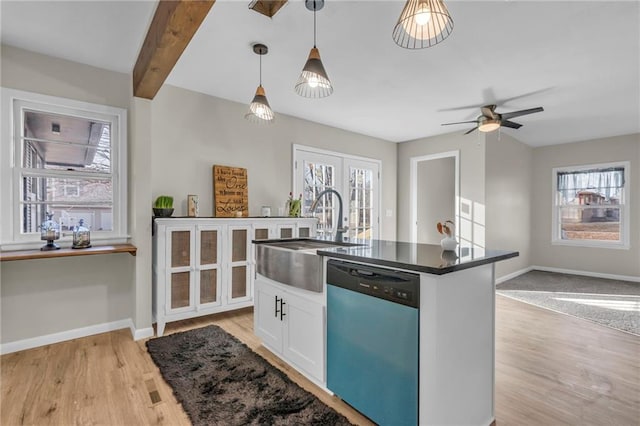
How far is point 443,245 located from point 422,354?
705mm

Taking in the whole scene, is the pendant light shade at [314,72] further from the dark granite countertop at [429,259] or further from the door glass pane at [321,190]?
the door glass pane at [321,190]

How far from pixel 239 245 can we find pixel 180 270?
632 millimetres

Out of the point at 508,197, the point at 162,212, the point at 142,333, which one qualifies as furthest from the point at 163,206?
the point at 508,197

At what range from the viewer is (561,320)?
3.43 m

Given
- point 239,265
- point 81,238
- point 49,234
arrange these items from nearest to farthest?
point 49,234 → point 81,238 → point 239,265

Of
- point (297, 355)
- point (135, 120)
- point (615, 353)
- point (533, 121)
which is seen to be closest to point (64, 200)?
point (135, 120)

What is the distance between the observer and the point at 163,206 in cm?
314

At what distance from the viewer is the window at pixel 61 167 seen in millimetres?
2609

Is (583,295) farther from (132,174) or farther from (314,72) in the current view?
(132,174)

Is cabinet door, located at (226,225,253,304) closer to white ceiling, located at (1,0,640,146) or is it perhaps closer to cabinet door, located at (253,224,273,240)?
cabinet door, located at (253,224,273,240)

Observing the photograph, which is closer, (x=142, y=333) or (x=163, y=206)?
(x=142, y=333)

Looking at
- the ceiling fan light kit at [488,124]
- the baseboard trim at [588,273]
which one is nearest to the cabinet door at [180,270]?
the ceiling fan light kit at [488,124]

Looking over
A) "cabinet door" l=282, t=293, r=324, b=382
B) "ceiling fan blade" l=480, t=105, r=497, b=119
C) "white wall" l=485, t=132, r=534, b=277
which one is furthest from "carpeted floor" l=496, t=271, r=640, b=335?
"cabinet door" l=282, t=293, r=324, b=382

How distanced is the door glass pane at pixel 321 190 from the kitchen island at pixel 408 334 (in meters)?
2.80
